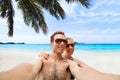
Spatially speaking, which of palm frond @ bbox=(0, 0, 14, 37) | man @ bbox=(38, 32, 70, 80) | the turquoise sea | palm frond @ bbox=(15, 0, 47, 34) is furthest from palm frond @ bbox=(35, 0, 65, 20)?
the turquoise sea

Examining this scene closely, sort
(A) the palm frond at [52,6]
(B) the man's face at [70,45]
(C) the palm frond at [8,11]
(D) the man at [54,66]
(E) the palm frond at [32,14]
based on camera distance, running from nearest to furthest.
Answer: (D) the man at [54,66] < (B) the man's face at [70,45] < (E) the palm frond at [32,14] < (C) the palm frond at [8,11] < (A) the palm frond at [52,6]

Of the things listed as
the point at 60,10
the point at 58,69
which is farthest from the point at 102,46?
the point at 58,69

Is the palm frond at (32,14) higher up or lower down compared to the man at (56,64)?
higher up

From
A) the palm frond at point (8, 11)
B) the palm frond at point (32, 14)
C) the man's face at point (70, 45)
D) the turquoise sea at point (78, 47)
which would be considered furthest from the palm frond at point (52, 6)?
the turquoise sea at point (78, 47)

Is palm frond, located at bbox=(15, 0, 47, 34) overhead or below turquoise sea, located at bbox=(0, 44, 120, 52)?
overhead

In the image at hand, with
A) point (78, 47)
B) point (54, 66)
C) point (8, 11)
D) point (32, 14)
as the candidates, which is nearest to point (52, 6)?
point (32, 14)

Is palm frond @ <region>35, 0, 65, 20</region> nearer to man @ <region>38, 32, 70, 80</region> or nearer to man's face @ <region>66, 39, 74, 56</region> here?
man's face @ <region>66, 39, 74, 56</region>

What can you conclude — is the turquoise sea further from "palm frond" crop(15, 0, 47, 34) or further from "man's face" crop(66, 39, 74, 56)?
"man's face" crop(66, 39, 74, 56)

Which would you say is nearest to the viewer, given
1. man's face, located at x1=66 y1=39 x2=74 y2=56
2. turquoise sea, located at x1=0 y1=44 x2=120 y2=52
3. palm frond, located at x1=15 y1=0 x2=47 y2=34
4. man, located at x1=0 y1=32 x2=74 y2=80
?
man, located at x1=0 y1=32 x2=74 y2=80

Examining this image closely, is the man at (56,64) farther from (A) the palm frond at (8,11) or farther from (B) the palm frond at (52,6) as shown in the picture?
(B) the palm frond at (52,6)

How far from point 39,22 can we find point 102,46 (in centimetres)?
2253

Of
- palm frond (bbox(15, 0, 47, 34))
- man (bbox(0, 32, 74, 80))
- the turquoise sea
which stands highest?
palm frond (bbox(15, 0, 47, 34))

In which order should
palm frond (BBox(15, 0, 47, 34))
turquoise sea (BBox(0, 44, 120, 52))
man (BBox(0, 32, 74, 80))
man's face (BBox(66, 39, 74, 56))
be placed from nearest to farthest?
man (BBox(0, 32, 74, 80)) < man's face (BBox(66, 39, 74, 56)) < palm frond (BBox(15, 0, 47, 34)) < turquoise sea (BBox(0, 44, 120, 52))

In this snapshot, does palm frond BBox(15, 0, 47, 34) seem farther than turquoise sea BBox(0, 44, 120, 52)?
No
